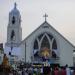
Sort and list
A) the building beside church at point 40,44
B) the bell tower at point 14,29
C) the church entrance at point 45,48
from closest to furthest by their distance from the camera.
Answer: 1. the church entrance at point 45,48
2. the building beside church at point 40,44
3. the bell tower at point 14,29

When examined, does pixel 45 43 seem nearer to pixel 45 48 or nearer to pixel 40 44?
pixel 40 44

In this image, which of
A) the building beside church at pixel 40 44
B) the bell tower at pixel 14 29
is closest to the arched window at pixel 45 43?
the building beside church at pixel 40 44

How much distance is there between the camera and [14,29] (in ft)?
199

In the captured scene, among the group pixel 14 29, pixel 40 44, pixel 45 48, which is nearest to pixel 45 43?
pixel 40 44

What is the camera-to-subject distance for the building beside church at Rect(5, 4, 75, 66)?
58.9 metres

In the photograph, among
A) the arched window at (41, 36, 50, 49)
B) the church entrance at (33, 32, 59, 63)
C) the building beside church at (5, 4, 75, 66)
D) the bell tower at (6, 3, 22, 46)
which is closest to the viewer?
the church entrance at (33, 32, 59, 63)

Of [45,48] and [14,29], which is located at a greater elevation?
[14,29]

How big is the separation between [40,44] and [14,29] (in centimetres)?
451

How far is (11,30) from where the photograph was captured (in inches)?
2391

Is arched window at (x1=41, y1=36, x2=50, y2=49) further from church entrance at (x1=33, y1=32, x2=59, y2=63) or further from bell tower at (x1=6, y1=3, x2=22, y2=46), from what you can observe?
bell tower at (x1=6, y1=3, x2=22, y2=46)

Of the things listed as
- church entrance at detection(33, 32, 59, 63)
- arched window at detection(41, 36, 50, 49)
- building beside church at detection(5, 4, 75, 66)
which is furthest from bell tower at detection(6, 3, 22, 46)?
arched window at detection(41, 36, 50, 49)

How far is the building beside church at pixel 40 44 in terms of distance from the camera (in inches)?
2319

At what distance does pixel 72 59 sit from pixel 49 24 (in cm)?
624

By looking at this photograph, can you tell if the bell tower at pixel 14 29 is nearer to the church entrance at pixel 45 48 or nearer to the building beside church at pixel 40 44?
the building beside church at pixel 40 44
